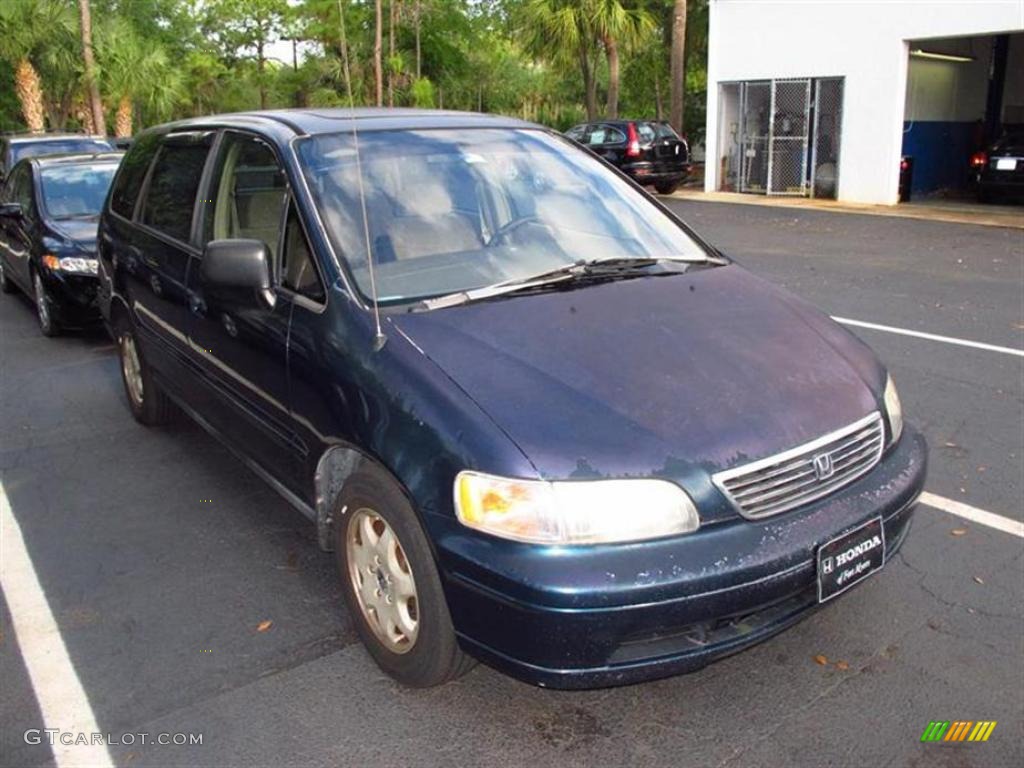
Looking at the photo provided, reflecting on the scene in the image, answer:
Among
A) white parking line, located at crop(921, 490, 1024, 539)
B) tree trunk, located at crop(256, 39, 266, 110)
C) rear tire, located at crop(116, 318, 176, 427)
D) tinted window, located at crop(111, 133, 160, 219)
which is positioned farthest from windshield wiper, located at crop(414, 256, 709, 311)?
tree trunk, located at crop(256, 39, 266, 110)

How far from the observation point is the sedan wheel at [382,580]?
111 inches

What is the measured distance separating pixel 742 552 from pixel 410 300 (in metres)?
1.37

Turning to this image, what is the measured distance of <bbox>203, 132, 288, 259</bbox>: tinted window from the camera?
11.9 feet

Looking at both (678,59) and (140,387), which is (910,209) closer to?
(678,59)

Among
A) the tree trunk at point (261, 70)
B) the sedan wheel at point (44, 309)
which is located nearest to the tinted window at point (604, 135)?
the sedan wheel at point (44, 309)

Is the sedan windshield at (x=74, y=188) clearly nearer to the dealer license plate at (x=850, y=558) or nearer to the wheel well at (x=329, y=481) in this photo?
the wheel well at (x=329, y=481)

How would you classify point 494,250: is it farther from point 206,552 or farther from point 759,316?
point 206,552

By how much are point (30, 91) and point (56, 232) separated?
20.7 m

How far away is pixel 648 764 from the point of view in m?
2.61

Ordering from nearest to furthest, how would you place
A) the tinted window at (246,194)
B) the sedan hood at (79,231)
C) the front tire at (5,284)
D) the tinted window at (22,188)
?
the tinted window at (246,194) → the sedan hood at (79,231) → the tinted window at (22,188) → the front tire at (5,284)

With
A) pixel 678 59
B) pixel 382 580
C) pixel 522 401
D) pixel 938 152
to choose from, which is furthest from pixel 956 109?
pixel 382 580

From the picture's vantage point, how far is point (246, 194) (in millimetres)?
3945

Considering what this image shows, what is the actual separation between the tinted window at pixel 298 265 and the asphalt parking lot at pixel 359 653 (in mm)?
1163

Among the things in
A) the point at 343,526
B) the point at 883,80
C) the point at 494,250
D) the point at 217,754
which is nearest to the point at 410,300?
the point at 494,250
